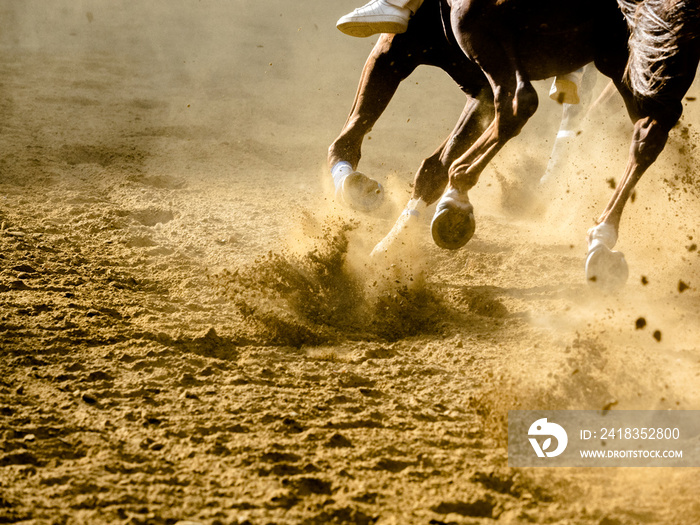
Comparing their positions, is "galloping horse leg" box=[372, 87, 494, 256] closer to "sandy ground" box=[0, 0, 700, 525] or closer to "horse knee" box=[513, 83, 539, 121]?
"sandy ground" box=[0, 0, 700, 525]

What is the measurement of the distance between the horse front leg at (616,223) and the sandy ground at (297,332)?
162mm

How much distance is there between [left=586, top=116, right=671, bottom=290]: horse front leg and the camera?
9.59ft

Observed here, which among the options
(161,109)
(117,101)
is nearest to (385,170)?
(161,109)

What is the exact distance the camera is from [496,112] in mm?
2998

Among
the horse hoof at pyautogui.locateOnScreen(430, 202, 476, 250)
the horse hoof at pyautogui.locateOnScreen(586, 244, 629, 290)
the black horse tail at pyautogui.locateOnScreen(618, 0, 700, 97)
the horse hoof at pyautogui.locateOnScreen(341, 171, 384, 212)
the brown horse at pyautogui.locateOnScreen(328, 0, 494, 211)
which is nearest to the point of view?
the black horse tail at pyautogui.locateOnScreen(618, 0, 700, 97)

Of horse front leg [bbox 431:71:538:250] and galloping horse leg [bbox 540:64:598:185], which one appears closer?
horse front leg [bbox 431:71:538:250]

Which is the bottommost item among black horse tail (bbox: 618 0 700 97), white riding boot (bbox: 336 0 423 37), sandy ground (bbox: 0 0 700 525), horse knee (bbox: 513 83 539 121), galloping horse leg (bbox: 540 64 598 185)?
sandy ground (bbox: 0 0 700 525)

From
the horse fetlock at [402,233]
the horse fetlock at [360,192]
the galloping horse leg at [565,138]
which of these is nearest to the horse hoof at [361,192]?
the horse fetlock at [360,192]

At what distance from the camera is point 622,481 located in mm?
1842

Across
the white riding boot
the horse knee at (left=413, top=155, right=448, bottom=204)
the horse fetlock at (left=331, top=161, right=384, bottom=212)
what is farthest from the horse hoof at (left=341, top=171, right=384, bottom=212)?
the white riding boot

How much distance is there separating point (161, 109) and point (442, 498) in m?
6.25

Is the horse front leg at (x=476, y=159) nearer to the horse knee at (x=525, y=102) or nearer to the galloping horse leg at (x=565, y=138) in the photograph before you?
the horse knee at (x=525, y=102)

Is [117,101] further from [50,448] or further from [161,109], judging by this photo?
[50,448]

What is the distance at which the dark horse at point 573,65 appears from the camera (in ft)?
9.21
